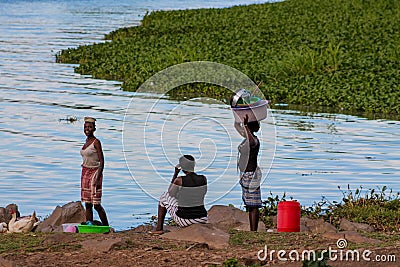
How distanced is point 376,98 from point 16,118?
792 centimetres

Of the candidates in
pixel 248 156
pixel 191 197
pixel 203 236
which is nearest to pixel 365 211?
pixel 248 156

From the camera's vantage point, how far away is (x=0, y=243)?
868 cm

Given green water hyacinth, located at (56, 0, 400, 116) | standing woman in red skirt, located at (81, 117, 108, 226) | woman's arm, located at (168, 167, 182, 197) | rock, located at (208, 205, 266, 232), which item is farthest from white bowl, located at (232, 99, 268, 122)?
green water hyacinth, located at (56, 0, 400, 116)

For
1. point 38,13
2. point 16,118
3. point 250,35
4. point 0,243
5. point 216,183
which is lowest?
point 0,243

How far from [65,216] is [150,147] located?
571cm

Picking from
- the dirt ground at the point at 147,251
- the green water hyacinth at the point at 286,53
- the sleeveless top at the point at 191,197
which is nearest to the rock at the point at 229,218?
the sleeveless top at the point at 191,197

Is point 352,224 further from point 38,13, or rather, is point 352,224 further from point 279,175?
point 38,13

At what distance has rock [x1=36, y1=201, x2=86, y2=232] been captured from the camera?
10.9 meters

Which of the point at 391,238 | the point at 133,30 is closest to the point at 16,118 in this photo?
the point at 391,238

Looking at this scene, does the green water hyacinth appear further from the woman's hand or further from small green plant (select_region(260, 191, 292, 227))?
the woman's hand

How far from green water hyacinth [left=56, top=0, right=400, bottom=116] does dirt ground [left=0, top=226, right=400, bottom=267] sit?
1012cm

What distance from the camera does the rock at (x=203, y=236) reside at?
8.38 meters

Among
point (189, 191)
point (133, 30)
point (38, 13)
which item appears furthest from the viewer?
point (38, 13)

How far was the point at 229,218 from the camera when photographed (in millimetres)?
11242
